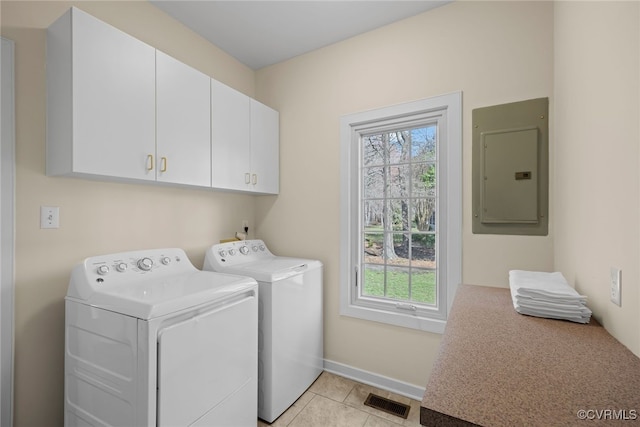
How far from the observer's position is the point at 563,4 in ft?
4.90

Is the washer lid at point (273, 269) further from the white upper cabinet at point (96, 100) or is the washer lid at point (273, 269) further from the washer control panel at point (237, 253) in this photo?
the white upper cabinet at point (96, 100)

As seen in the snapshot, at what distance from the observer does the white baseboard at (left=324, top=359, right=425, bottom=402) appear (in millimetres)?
2062

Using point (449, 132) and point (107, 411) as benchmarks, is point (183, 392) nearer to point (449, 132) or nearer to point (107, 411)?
point (107, 411)

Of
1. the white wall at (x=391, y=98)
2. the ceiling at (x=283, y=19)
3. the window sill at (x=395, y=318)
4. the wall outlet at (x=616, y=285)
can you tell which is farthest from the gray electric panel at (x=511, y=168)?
the ceiling at (x=283, y=19)

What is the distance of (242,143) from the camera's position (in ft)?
7.50

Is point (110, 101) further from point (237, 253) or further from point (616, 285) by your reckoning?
point (616, 285)

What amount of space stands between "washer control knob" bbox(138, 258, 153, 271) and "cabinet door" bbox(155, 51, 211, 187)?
500 millimetres

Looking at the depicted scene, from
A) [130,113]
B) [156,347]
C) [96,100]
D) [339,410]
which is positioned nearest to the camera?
[156,347]

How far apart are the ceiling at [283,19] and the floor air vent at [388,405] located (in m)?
2.86

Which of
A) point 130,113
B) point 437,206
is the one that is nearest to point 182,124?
point 130,113

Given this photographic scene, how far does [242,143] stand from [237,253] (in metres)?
0.90

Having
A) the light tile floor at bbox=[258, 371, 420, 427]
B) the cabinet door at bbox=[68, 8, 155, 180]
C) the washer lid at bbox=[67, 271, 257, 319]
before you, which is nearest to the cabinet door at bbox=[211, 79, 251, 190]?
the cabinet door at bbox=[68, 8, 155, 180]

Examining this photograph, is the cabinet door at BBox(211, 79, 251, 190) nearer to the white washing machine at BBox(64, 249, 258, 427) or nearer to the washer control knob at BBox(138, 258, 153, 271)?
the washer control knob at BBox(138, 258, 153, 271)

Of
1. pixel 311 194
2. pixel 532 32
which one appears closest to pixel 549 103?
pixel 532 32
